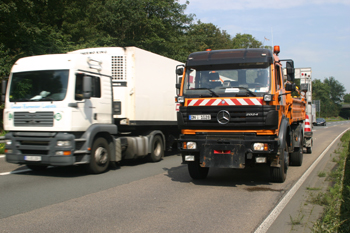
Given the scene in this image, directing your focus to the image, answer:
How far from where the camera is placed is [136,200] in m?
6.59

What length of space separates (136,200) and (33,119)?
3750 millimetres

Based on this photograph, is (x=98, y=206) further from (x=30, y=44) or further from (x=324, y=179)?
(x=30, y=44)

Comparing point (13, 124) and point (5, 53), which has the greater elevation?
point (5, 53)

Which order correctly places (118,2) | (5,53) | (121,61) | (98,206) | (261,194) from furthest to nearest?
1. (118,2)
2. (5,53)
3. (121,61)
4. (261,194)
5. (98,206)

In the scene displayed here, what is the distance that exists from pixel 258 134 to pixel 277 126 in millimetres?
413

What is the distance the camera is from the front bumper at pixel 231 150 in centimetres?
730

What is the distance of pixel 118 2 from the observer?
29.4 m

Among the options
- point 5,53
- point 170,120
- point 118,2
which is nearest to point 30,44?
point 5,53

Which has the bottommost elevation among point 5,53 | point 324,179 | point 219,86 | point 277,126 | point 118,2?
point 324,179

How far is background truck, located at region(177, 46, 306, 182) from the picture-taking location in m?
7.32

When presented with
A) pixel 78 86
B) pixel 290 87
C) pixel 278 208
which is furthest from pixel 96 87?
pixel 278 208

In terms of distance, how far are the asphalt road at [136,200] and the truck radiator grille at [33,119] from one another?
1312 millimetres

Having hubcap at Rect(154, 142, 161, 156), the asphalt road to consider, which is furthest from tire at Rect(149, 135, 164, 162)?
A: the asphalt road

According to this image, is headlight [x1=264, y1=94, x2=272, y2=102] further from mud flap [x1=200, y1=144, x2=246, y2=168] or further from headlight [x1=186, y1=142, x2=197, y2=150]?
headlight [x1=186, y1=142, x2=197, y2=150]
